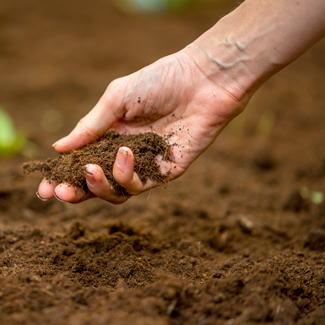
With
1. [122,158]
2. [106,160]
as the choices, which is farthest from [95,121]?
[122,158]

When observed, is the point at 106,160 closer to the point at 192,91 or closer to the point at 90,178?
the point at 90,178

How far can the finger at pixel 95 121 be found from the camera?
157 cm

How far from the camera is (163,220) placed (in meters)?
2.08

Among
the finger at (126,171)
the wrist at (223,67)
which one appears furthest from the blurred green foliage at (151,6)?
the finger at (126,171)

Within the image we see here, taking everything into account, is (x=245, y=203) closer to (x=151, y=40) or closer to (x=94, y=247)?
(x=94, y=247)

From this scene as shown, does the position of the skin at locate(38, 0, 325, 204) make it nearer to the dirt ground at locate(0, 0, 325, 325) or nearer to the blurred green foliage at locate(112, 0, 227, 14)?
the dirt ground at locate(0, 0, 325, 325)

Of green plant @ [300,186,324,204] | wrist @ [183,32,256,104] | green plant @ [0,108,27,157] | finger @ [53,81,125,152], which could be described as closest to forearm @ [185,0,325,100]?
wrist @ [183,32,256,104]

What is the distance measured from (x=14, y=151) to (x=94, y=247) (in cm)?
164

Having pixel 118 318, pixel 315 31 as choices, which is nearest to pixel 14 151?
pixel 118 318

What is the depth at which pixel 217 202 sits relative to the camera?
94.0 inches

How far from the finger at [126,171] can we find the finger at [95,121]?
0.34 metres

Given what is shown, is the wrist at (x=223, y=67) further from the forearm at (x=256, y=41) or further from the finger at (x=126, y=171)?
the finger at (x=126, y=171)

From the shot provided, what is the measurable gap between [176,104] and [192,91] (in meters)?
0.11

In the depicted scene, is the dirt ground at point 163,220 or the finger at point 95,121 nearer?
the dirt ground at point 163,220
